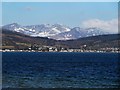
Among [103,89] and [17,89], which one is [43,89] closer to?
[17,89]

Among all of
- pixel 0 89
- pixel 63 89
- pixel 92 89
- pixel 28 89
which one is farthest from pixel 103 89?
pixel 0 89

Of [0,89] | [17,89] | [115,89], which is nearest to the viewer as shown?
[0,89]

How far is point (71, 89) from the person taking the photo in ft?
168

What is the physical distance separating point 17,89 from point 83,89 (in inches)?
315

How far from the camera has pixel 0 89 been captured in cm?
4675

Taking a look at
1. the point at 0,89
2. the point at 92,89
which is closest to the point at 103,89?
the point at 92,89

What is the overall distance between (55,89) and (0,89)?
707 centimetres

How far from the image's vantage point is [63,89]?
51.5 meters

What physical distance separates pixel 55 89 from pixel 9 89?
533 centimetres

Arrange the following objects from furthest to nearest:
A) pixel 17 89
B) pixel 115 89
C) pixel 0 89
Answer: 1. pixel 115 89
2. pixel 17 89
3. pixel 0 89

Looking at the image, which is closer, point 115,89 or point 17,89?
point 17,89

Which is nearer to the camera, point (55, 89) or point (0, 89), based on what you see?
point (0, 89)

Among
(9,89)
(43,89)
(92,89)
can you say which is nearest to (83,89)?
(92,89)

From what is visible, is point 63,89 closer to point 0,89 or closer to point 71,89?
point 71,89
